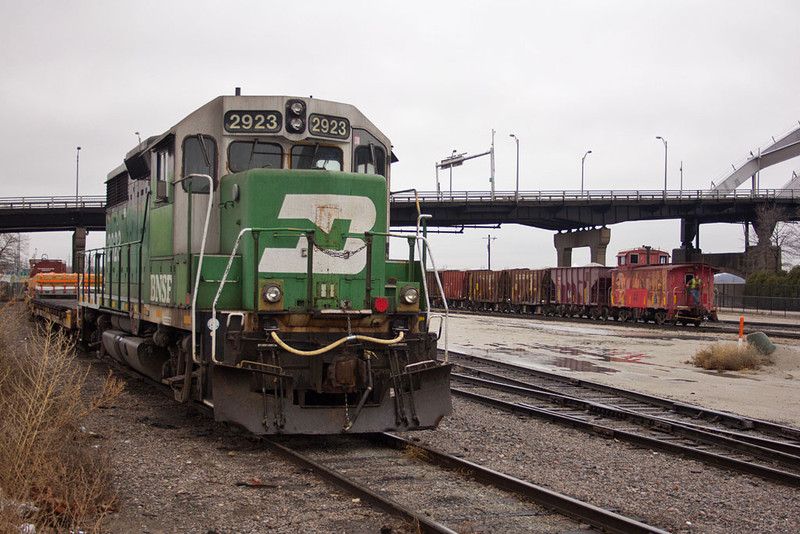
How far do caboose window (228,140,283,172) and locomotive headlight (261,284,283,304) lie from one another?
56.7 inches

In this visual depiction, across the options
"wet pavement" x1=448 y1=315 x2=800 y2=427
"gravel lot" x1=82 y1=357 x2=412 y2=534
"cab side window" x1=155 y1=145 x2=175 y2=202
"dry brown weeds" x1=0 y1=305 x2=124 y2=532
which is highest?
"cab side window" x1=155 y1=145 x2=175 y2=202

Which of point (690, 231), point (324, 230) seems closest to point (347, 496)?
point (324, 230)

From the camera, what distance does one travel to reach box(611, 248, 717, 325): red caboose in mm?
29562

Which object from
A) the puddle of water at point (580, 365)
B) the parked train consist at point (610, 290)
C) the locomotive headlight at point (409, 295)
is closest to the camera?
the locomotive headlight at point (409, 295)

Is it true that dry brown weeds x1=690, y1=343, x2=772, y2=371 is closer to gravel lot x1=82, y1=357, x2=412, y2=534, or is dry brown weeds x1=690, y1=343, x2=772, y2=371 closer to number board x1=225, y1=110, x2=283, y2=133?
gravel lot x1=82, y1=357, x2=412, y2=534

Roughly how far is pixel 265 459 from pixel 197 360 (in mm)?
1143

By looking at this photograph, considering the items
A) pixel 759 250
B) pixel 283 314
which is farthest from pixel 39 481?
pixel 759 250

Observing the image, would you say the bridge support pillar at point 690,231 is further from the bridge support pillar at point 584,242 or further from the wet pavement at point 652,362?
the wet pavement at point 652,362

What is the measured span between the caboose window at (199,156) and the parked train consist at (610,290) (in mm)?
25916

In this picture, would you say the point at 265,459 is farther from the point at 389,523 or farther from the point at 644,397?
the point at 644,397

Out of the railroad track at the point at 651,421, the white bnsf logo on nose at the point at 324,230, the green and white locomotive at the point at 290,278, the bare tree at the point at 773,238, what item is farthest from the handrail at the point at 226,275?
the bare tree at the point at 773,238

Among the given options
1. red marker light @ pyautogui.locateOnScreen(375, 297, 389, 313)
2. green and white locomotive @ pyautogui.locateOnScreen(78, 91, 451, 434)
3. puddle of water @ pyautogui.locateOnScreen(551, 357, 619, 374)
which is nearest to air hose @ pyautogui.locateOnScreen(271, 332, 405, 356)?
green and white locomotive @ pyautogui.locateOnScreen(78, 91, 451, 434)

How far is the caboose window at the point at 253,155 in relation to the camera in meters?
7.43

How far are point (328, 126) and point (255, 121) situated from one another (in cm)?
75
